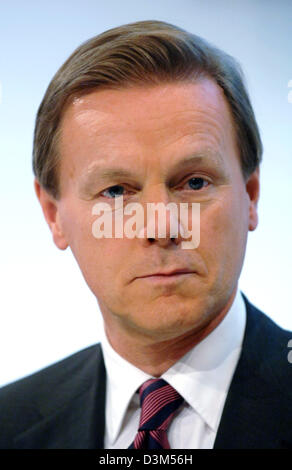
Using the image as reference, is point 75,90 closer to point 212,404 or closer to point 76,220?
point 76,220

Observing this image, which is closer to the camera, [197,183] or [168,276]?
[168,276]

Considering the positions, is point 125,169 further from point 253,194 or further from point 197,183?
point 253,194

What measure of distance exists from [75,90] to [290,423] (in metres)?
1.02

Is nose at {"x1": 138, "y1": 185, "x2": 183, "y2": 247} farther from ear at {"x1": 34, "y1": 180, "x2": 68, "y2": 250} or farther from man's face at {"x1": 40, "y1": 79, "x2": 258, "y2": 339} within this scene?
ear at {"x1": 34, "y1": 180, "x2": 68, "y2": 250}

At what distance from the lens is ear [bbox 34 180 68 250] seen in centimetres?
201

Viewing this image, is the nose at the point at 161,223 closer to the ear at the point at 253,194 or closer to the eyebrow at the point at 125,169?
the eyebrow at the point at 125,169

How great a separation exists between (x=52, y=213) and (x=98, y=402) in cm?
57

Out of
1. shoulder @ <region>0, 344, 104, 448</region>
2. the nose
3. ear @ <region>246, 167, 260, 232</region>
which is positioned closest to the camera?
the nose

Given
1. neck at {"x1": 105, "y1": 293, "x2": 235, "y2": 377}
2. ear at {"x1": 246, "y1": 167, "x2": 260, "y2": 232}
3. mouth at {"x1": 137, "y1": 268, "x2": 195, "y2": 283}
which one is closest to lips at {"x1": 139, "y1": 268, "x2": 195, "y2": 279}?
mouth at {"x1": 137, "y1": 268, "x2": 195, "y2": 283}

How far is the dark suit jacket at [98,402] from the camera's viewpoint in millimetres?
1706

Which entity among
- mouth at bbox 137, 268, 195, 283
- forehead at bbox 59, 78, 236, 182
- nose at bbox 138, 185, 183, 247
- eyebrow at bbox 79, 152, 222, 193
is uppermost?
forehead at bbox 59, 78, 236, 182

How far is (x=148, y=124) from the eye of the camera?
171cm

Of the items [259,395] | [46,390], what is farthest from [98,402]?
[259,395]

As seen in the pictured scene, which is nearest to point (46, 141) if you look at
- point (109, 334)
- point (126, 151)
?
point (126, 151)
